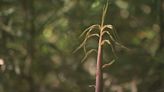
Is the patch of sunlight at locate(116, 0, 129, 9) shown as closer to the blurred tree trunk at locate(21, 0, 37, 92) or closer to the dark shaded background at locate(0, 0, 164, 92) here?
the dark shaded background at locate(0, 0, 164, 92)

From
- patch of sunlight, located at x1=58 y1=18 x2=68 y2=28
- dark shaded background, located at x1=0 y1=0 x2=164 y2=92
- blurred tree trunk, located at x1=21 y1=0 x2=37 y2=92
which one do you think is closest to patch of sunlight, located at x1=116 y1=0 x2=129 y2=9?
dark shaded background, located at x1=0 y1=0 x2=164 y2=92

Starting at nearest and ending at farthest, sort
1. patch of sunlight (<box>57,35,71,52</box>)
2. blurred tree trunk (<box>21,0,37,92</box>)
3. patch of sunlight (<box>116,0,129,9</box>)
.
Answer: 1. patch of sunlight (<box>116,0,129,9</box>)
2. blurred tree trunk (<box>21,0,37,92</box>)
3. patch of sunlight (<box>57,35,71,52</box>)

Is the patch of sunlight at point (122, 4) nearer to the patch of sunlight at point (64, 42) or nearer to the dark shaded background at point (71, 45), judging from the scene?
the dark shaded background at point (71, 45)

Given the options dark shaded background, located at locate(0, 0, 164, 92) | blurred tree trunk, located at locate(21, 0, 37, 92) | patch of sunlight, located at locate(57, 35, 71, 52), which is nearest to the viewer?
dark shaded background, located at locate(0, 0, 164, 92)

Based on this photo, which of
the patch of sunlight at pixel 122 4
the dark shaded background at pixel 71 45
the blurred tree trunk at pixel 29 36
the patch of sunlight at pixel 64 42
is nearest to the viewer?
the patch of sunlight at pixel 122 4

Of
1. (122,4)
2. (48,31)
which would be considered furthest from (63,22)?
(122,4)

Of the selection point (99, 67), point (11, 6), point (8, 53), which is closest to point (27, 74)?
point (8, 53)

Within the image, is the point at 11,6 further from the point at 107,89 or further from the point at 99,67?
the point at 99,67

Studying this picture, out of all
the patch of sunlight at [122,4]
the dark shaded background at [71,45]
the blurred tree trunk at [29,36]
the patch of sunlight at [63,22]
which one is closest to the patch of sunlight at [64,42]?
the dark shaded background at [71,45]

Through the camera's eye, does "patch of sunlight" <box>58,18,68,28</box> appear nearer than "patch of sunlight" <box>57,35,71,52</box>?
Yes
